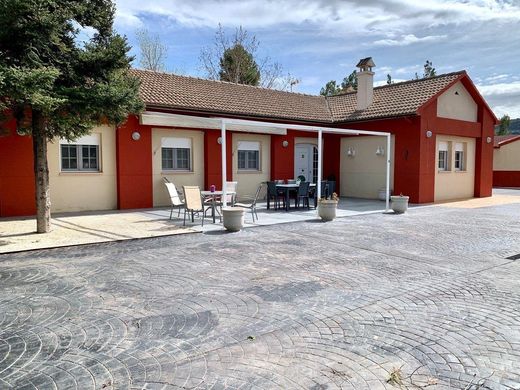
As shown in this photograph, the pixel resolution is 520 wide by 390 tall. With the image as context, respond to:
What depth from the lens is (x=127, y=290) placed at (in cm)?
516

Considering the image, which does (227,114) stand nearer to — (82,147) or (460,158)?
(82,147)

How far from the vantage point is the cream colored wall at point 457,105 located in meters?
17.1

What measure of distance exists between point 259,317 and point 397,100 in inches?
605

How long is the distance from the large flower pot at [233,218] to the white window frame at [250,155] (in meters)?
7.21

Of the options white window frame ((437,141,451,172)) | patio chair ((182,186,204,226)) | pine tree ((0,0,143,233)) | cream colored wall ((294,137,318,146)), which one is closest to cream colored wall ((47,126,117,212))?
pine tree ((0,0,143,233))

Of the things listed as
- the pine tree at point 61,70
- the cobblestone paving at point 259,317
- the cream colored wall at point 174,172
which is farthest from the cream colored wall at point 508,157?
the pine tree at point 61,70

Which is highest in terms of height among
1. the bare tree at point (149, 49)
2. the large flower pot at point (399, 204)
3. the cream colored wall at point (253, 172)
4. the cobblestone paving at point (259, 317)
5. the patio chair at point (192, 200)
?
the bare tree at point (149, 49)

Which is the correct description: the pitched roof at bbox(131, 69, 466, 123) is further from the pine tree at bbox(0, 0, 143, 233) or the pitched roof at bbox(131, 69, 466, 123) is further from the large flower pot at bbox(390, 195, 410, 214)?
the large flower pot at bbox(390, 195, 410, 214)

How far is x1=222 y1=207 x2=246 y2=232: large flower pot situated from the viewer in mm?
9344

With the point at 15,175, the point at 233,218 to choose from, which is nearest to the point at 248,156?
the point at 233,218

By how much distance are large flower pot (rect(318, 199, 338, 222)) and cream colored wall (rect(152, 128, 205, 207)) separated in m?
5.61

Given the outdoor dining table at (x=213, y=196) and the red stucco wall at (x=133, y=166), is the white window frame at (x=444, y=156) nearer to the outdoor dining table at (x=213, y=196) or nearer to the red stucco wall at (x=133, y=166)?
the outdoor dining table at (x=213, y=196)

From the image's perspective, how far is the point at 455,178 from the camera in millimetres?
18609

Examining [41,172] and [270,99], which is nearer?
[41,172]
